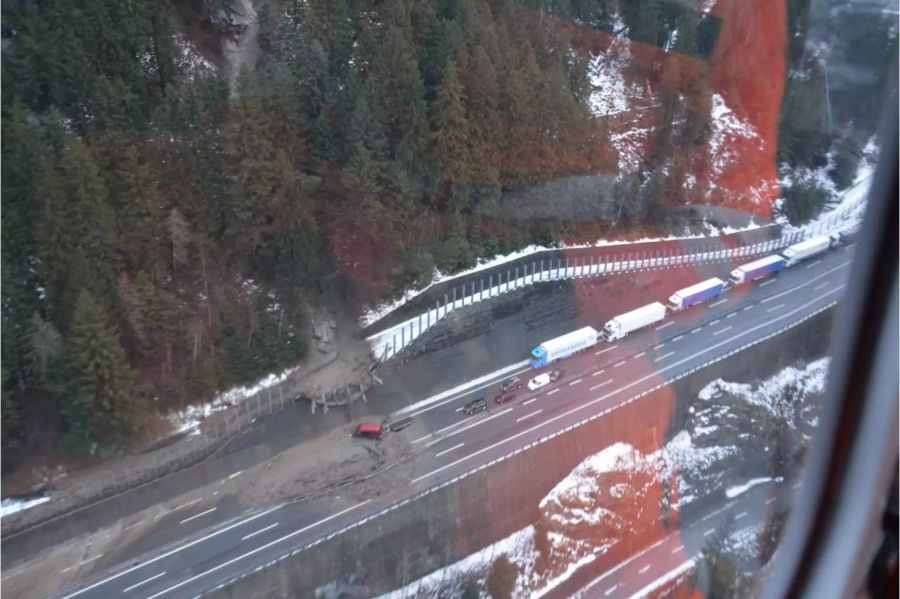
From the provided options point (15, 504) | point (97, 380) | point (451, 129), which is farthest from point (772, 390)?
point (15, 504)

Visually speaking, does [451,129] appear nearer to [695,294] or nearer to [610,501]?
[695,294]

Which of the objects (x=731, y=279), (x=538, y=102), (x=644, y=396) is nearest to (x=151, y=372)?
(x=644, y=396)

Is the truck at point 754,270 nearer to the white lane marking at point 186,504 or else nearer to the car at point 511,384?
the car at point 511,384

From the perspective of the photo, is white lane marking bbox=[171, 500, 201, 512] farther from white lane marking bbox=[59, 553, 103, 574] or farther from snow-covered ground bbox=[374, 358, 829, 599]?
snow-covered ground bbox=[374, 358, 829, 599]

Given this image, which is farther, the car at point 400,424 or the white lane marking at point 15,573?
the car at point 400,424

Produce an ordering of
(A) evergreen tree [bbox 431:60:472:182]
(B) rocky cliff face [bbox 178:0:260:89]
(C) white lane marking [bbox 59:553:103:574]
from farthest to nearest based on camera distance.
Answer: (A) evergreen tree [bbox 431:60:472:182] → (B) rocky cliff face [bbox 178:0:260:89] → (C) white lane marking [bbox 59:553:103:574]

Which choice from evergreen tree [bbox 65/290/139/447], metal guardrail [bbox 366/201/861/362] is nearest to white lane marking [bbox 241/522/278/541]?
evergreen tree [bbox 65/290/139/447]

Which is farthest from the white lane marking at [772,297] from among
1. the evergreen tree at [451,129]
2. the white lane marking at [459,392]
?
the evergreen tree at [451,129]
